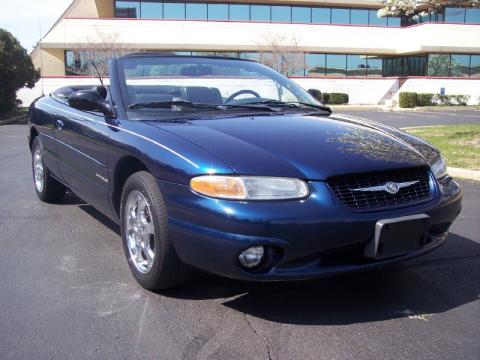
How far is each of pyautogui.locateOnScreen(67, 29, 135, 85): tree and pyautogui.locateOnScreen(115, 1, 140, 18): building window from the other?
10.3 ft

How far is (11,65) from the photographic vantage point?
21312 millimetres

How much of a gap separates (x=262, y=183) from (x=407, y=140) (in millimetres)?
1484

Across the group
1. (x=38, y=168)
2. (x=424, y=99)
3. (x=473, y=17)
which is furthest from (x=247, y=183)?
(x=473, y=17)

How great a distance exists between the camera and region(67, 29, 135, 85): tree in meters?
31.1

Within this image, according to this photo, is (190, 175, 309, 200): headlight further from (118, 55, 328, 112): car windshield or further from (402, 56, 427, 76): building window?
(402, 56, 427, 76): building window

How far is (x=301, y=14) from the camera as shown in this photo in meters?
37.2

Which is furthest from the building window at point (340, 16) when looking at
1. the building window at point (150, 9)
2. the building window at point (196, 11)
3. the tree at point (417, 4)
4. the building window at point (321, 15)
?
the tree at point (417, 4)

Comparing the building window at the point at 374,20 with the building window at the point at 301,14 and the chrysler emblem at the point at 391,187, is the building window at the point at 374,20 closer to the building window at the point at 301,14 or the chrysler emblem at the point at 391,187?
the building window at the point at 301,14

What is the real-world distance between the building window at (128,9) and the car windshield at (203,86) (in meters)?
32.6

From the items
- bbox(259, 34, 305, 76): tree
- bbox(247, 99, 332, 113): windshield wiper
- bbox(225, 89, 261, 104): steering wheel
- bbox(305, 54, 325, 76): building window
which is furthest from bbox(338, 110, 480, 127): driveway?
bbox(225, 89, 261, 104): steering wheel

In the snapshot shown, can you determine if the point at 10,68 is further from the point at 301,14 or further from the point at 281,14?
the point at 301,14

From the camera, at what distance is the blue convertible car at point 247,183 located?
2.95 m

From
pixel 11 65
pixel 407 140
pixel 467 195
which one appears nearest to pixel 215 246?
pixel 407 140

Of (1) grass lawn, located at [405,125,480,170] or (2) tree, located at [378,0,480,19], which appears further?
(2) tree, located at [378,0,480,19]
